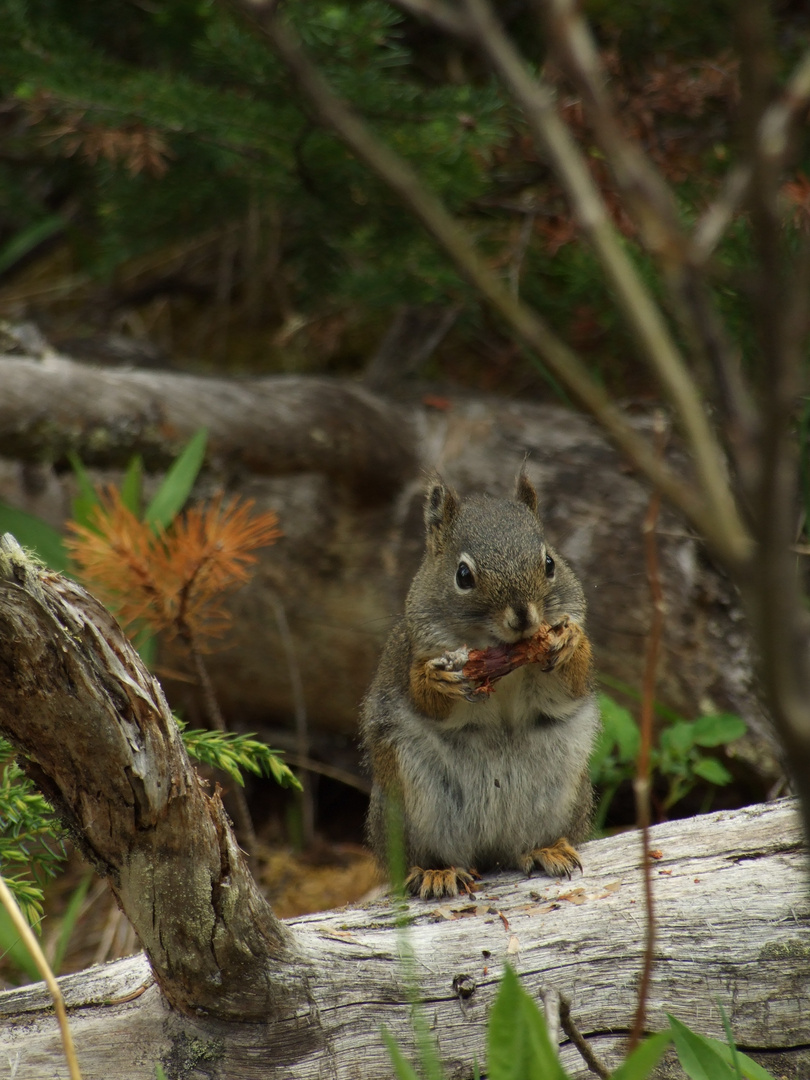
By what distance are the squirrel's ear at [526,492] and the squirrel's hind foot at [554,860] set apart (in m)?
0.70

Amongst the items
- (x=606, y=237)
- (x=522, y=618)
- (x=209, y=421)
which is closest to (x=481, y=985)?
(x=522, y=618)

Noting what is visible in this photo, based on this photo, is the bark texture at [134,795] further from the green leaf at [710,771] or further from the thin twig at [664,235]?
the green leaf at [710,771]

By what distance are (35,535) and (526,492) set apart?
114 cm

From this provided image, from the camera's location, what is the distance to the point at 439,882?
2045 mm

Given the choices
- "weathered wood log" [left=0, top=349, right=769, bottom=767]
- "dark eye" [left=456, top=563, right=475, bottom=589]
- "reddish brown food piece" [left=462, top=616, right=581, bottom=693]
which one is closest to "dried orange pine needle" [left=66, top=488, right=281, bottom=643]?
"dark eye" [left=456, top=563, right=475, bottom=589]

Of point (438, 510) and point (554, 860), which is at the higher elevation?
point (438, 510)

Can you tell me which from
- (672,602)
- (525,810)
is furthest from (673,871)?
(672,602)

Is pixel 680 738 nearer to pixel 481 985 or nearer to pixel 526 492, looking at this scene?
pixel 526 492

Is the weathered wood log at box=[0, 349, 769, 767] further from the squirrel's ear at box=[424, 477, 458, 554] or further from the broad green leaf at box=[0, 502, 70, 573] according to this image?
the squirrel's ear at box=[424, 477, 458, 554]

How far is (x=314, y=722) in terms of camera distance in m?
3.58

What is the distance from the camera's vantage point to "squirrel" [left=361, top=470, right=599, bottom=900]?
2092 millimetres

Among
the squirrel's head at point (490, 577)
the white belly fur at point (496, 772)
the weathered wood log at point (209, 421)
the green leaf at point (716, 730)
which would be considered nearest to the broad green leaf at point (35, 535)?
the weathered wood log at point (209, 421)

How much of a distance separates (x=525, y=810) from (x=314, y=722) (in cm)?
154

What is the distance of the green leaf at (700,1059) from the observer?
125 centimetres
